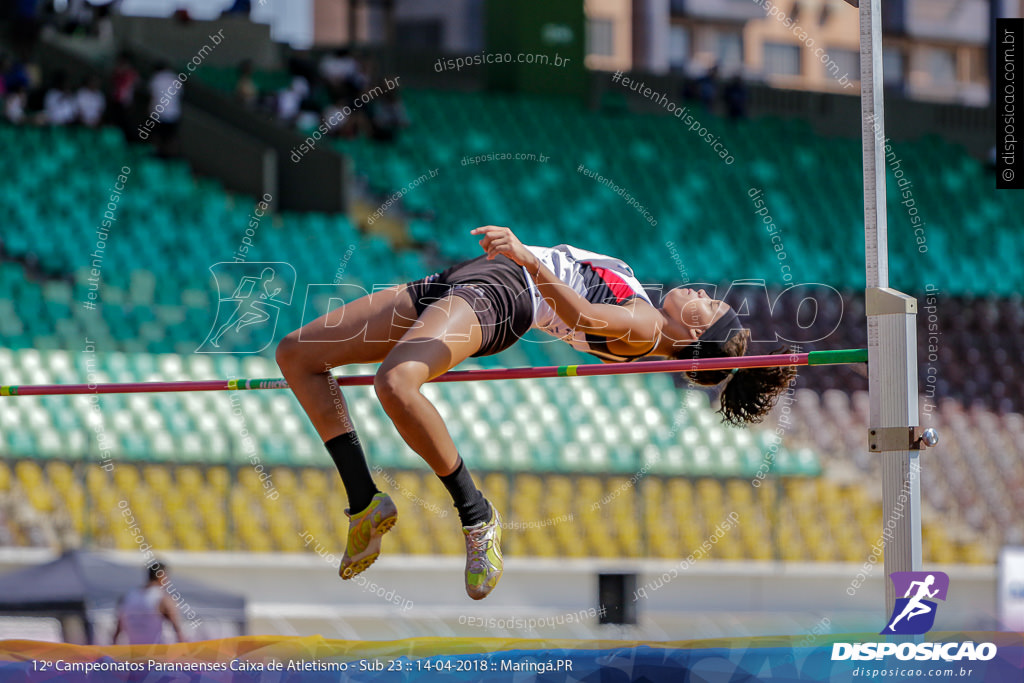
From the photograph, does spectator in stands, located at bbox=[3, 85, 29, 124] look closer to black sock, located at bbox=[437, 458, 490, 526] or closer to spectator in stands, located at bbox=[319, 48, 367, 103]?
spectator in stands, located at bbox=[319, 48, 367, 103]

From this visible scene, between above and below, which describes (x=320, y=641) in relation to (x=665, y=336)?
below

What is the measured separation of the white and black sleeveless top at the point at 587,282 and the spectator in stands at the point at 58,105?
8252mm

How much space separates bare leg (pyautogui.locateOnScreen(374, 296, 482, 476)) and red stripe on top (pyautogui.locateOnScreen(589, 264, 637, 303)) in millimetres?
435

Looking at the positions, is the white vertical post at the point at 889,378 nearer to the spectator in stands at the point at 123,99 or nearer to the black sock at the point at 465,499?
the black sock at the point at 465,499

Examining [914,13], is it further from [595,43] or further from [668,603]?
[668,603]

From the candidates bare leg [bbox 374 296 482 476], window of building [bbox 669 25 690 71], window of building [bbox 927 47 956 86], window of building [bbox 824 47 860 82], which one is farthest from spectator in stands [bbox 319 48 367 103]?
window of building [bbox 927 47 956 86]

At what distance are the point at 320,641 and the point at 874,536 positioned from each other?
18.6 ft

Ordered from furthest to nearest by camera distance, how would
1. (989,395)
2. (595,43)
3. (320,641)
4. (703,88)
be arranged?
1. (595,43)
2. (703,88)
3. (989,395)
4. (320,641)

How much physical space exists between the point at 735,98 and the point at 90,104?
22.0ft

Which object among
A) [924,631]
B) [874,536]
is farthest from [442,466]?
[874,536]

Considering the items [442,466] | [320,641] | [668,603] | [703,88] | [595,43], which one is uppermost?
[595,43]

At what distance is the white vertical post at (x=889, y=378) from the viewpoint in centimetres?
275

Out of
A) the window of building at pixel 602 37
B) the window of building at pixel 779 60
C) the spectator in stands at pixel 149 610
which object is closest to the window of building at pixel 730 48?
the window of building at pixel 779 60

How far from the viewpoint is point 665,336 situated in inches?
133
